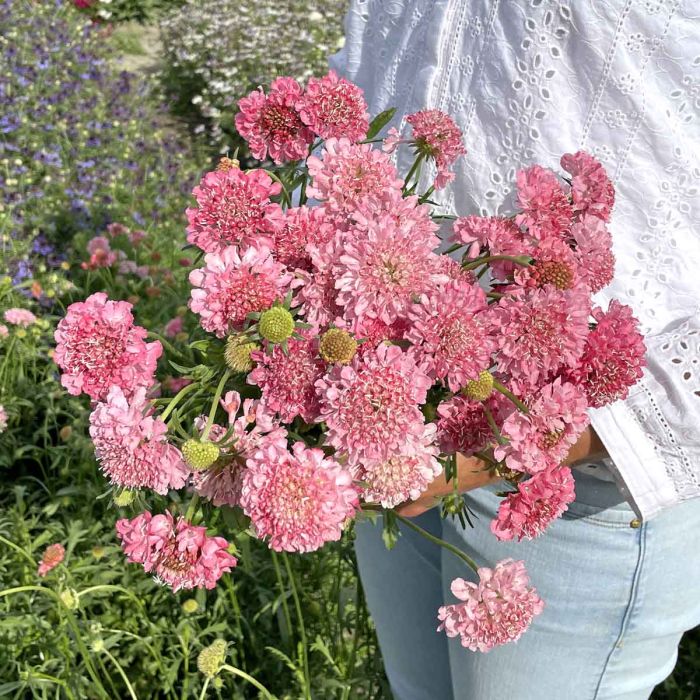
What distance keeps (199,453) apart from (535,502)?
0.92 feet

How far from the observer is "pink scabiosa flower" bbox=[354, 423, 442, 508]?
2.03 feet

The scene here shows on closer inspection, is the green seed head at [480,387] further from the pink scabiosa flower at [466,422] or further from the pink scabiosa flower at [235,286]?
the pink scabiosa flower at [235,286]

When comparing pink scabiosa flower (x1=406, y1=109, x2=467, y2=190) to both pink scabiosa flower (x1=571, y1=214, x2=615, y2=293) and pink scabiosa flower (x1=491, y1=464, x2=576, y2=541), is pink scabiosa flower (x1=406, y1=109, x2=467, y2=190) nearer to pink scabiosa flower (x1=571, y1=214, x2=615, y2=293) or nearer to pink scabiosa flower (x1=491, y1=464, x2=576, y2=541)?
pink scabiosa flower (x1=571, y1=214, x2=615, y2=293)

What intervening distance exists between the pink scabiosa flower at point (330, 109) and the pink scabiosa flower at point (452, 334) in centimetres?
19

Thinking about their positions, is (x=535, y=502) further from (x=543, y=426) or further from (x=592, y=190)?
(x=592, y=190)

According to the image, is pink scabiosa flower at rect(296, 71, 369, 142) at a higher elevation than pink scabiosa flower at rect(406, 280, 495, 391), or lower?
higher

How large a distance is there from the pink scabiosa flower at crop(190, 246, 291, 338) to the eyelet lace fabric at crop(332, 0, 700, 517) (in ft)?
1.08

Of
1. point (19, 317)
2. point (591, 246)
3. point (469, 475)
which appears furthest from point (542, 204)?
point (19, 317)

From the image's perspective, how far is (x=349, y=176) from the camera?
66cm

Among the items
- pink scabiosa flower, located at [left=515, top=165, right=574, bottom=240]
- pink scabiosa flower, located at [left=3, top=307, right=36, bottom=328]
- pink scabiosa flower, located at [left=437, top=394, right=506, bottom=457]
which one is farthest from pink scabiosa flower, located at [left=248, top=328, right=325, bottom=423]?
pink scabiosa flower, located at [left=3, top=307, right=36, bottom=328]

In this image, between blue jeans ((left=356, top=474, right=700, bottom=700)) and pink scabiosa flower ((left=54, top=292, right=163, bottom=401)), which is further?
blue jeans ((left=356, top=474, right=700, bottom=700))

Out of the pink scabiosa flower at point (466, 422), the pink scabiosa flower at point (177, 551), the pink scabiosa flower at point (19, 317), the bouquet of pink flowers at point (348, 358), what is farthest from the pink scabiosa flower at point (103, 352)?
the pink scabiosa flower at point (19, 317)

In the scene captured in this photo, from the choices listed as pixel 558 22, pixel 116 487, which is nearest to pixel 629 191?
pixel 558 22

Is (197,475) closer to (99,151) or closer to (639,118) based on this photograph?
(639,118)
